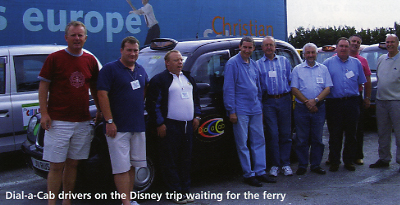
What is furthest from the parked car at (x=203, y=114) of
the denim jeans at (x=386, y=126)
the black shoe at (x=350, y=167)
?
the denim jeans at (x=386, y=126)

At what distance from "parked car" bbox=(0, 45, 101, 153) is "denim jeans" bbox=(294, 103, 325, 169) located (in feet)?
12.1

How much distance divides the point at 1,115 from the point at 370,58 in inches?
321

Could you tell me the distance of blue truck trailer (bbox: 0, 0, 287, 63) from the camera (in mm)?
8859

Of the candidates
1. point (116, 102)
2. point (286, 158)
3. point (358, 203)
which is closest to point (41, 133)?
point (116, 102)

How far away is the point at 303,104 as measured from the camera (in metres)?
5.20

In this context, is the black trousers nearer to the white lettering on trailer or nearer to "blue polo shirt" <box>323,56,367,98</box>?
"blue polo shirt" <box>323,56,367,98</box>

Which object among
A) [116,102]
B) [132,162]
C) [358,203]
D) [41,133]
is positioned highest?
[116,102]

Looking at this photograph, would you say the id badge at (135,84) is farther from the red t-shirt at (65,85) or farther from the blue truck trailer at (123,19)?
the blue truck trailer at (123,19)

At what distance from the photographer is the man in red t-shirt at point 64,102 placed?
11.5 ft

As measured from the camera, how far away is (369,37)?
149 ft

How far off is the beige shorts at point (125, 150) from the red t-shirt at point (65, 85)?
15.3 inches

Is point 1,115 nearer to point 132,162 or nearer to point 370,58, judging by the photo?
point 132,162

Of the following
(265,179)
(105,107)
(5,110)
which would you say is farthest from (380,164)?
(5,110)

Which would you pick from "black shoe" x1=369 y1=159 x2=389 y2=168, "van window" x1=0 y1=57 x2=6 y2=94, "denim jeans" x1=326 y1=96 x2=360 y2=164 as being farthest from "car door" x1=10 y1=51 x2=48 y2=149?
"black shoe" x1=369 y1=159 x2=389 y2=168
